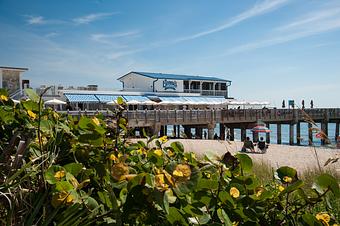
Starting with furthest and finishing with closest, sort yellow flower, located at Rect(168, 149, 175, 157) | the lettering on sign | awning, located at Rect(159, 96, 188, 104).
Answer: the lettering on sign < awning, located at Rect(159, 96, 188, 104) < yellow flower, located at Rect(168, 149, 175, 157)

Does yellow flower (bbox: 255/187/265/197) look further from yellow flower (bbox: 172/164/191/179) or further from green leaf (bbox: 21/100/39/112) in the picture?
green leaf (bbox: 21/100/39/112)

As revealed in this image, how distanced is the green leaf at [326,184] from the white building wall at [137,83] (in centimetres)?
5241

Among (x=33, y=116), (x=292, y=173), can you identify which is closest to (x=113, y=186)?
(x=33, y=116)

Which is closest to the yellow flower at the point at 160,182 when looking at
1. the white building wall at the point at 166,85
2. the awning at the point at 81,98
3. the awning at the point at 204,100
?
the awning at the point at 81,98

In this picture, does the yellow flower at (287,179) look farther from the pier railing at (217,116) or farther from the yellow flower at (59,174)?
the pier railing at (217,116)

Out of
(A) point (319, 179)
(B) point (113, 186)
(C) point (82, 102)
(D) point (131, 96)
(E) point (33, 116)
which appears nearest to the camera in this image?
A: (B) point (113, 186)

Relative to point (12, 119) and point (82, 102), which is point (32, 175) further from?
point (82, 102)

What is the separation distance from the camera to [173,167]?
1.16 meters

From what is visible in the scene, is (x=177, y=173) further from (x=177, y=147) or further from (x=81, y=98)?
(x=81, y=98)

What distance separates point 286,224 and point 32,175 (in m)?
0.95

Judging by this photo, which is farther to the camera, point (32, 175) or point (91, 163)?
point (91, 163)

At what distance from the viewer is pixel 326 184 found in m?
1.29

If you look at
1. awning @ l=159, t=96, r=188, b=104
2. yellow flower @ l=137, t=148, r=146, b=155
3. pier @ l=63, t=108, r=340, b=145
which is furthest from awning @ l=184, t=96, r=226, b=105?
yellow flower @ l=137, t=148, r=146, b=155

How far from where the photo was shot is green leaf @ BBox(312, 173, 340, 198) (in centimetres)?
127
